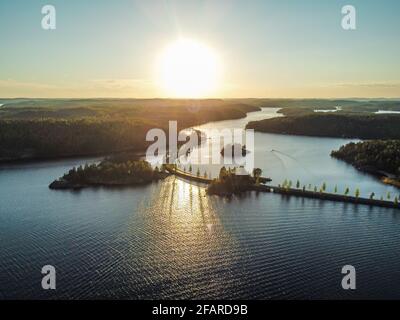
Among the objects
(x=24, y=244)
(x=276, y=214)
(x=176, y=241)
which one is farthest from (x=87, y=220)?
(x=276, y=214)

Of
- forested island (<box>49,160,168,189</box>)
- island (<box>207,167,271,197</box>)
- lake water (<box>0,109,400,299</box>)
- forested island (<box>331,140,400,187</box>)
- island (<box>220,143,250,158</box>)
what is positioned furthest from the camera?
island (<box>220,143,250,158</box>)

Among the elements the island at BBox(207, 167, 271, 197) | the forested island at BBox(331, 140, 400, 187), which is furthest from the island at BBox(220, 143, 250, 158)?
the island at BBox(207, 167, 271, 197)

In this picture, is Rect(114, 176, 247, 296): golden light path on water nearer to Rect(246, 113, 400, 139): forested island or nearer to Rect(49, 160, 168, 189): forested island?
Rect(49, 160, 168, 189): forested island

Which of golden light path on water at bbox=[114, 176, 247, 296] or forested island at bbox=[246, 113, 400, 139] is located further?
forested island at bbox=[246, 113, 400, 139]

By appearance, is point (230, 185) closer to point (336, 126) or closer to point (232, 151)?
point (232, 151)

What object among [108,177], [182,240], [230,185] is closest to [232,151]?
[230,185]
